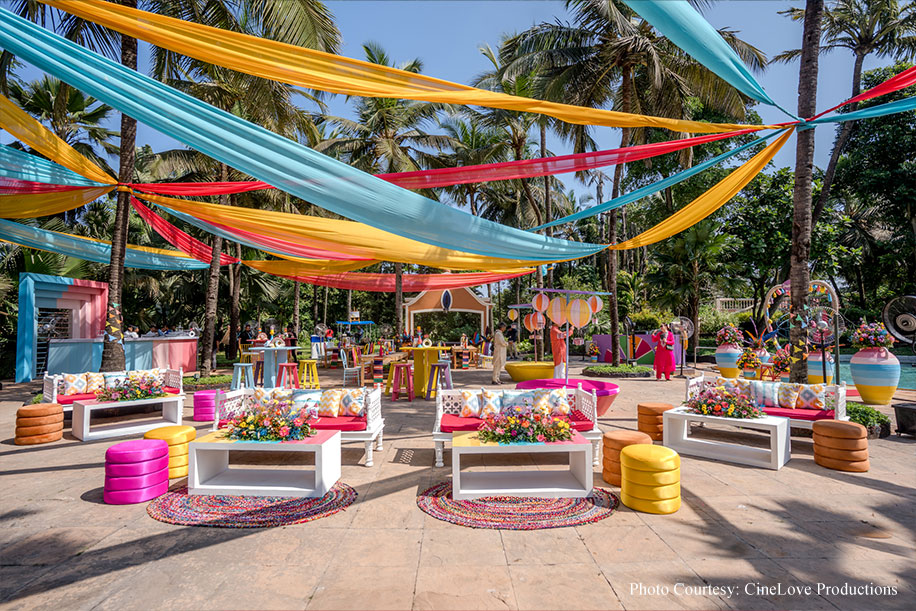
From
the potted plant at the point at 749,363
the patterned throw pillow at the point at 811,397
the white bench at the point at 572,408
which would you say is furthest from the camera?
the potted plant at the point at 749,363

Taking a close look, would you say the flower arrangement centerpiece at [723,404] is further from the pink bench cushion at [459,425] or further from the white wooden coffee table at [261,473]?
the white wooden coffee table at [261,473]

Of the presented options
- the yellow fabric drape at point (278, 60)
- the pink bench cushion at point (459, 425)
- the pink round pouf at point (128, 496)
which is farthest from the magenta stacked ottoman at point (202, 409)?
the yellow fabric drape at point (278, 60)

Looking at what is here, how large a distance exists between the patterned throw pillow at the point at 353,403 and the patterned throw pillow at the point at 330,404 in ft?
0.19

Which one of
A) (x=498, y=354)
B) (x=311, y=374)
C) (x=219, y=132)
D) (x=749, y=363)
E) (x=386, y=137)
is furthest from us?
(x=386, y=137)

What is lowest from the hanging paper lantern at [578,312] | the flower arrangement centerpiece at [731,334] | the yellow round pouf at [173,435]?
the yellow round pouf at [173,435]

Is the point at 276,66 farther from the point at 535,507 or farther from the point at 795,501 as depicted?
the point at 795,501

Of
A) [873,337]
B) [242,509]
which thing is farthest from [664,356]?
[242,509]

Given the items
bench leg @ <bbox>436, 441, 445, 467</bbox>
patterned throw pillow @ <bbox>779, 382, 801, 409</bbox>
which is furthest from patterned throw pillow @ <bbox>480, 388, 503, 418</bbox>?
patterned throw pillow @ <bbox>779, 382, 801, 409</bbox>

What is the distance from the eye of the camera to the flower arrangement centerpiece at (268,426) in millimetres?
4809

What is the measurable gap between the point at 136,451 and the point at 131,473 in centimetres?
19

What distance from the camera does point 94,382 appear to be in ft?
25.1

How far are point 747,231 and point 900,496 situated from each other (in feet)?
57.7

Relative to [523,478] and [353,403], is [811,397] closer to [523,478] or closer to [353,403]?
[523,478]

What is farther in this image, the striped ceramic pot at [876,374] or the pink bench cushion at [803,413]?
the striped ceramic pot at [876,374]
